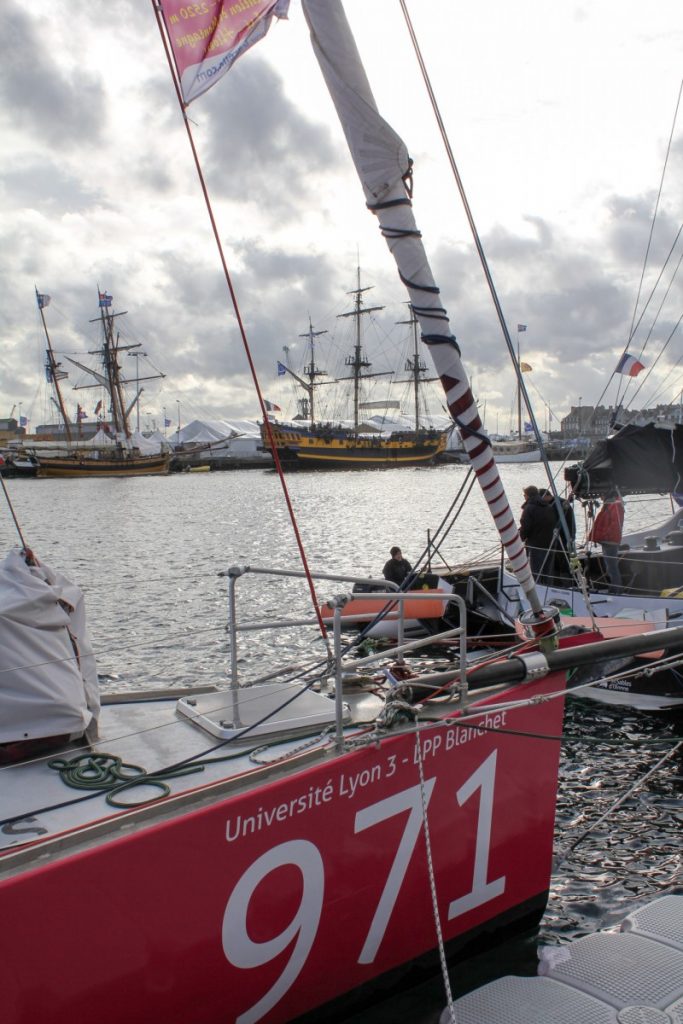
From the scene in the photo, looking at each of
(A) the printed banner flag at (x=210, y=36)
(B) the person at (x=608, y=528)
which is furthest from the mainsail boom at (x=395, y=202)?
(B) the person at (x=608, y=528)

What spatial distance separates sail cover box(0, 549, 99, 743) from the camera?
13.7ft

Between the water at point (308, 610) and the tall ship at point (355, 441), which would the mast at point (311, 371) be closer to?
the tall ship at point (355, 441)

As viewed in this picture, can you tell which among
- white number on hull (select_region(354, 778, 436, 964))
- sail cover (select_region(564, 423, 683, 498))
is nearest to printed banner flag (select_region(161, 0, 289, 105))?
white number on hull (select_region(354, 778, 436, 964))

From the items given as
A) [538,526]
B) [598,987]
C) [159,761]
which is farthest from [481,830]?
[538,526]

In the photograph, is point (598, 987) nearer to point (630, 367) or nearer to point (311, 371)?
point (630, 367)

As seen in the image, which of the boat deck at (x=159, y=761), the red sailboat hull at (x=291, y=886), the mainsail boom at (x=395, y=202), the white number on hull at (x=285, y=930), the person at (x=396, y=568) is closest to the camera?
the red sailboat hull at (x=291, y=886)

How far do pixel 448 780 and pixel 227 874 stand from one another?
60.4 inches

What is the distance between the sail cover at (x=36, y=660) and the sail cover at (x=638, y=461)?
11.9 metres

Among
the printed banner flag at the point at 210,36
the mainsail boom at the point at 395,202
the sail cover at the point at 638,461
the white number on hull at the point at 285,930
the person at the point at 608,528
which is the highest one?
the printed banner flag at the point at 210,36

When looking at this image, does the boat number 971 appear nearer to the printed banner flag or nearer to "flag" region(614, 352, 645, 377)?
the printed banner flag

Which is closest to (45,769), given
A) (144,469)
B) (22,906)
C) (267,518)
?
(22,906)

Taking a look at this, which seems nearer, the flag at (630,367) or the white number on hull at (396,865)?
the white number on hull at (396,865)

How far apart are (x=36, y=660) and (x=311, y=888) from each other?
1879 mm

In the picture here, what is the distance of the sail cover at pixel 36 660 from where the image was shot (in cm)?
417
